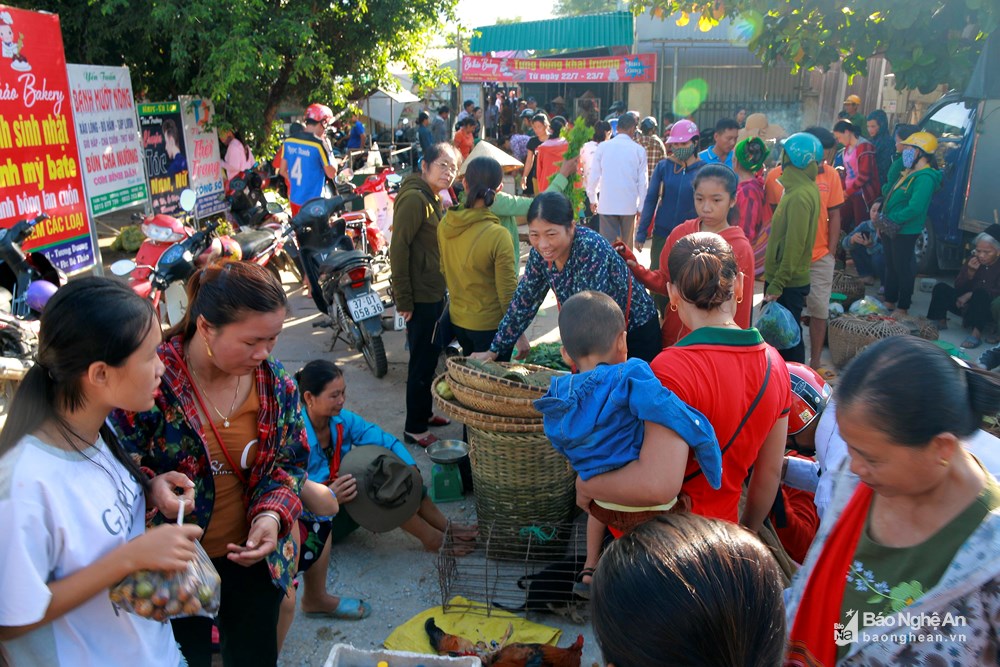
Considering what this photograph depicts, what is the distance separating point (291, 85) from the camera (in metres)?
10.3

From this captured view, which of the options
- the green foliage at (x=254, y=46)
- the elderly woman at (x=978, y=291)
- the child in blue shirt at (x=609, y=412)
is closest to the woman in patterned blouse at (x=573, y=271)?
the child in blue shirt at (x=609, y=412)

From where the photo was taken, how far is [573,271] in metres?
3.63

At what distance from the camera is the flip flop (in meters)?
3.31

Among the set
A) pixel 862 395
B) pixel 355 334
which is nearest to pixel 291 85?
pixel 355 334

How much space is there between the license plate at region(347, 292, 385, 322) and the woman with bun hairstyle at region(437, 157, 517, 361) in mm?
1496

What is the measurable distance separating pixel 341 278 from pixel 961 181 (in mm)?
6906

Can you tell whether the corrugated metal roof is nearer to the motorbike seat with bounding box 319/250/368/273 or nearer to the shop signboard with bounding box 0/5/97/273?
the shop signboard with bounding box 0/5/97/273

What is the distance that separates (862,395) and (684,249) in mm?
1049

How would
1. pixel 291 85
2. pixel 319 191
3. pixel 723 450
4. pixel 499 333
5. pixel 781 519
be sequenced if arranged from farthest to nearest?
pixel 291 85 → pixel 319 191 → pixel 499 333 → pixel 781 519 → pixel 723 450

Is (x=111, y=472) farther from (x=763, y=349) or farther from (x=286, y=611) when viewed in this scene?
(x=763, y=349)

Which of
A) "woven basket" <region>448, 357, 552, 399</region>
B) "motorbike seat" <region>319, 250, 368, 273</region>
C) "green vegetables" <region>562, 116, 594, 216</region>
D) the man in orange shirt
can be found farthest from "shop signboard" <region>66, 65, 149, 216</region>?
the man in orange shirt

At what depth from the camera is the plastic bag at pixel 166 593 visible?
1600 mm

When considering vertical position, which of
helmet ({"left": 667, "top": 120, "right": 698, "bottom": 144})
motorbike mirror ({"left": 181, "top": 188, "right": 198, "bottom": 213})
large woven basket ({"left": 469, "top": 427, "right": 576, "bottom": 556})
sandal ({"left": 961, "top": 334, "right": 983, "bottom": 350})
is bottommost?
sandal ({"left": 961, "top": 334, "right": 983, "bottom": 350})

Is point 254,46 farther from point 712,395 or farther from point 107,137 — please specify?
point 712,395
